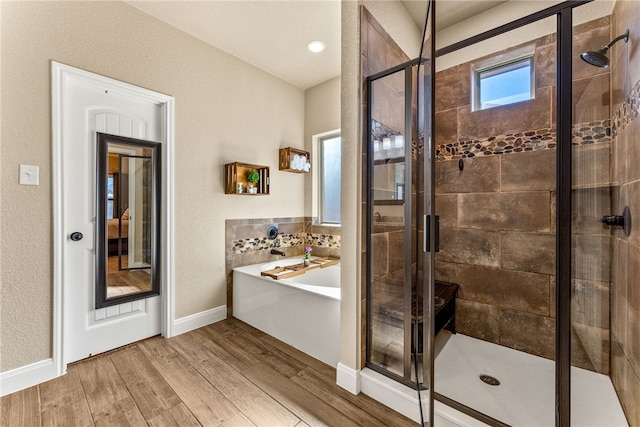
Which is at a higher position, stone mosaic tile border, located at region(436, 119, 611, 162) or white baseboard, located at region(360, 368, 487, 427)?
stone mosaic tile border, located at region(436, 119, 611, 162)

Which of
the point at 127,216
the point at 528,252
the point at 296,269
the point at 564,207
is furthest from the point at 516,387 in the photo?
the point at 127,216

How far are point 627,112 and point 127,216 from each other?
10.2 ft

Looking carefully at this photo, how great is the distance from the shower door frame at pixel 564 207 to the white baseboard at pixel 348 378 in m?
0.95

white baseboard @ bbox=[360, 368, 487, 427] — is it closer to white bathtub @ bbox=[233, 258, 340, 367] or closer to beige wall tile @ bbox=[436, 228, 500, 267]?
white bathtub @ bbox=[233, 258, 340, 367]

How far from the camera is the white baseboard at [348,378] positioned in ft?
5.23

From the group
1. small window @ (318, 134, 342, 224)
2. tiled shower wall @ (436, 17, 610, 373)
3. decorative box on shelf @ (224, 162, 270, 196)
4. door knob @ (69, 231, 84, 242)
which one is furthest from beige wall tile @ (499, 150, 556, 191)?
door knob @ (69, 231, 84, 242)

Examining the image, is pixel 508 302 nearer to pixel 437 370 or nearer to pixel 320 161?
pixel 437 370

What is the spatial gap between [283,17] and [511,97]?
1.88m

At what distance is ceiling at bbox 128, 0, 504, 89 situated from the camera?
2.04 metres

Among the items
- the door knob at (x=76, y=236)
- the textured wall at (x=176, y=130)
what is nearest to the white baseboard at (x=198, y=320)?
the textured wall at (x=176, y=130)

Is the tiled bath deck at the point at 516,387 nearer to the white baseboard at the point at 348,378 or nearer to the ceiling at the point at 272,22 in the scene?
the white baseboard at the point at 348,378

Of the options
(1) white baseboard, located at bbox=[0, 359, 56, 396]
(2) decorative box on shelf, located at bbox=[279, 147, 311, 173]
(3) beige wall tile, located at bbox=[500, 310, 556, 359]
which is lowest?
(1) white baseboard, located at bbox=[0, 359, 56, 396]

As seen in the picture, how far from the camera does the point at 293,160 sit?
3062 mm

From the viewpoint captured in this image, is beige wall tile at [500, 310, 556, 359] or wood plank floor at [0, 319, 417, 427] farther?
beige wall tile at [500, 310, 556, 359]
